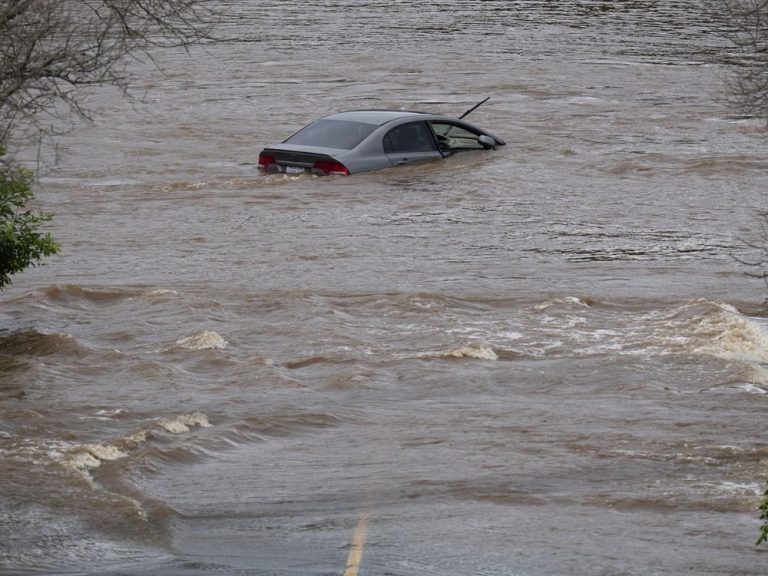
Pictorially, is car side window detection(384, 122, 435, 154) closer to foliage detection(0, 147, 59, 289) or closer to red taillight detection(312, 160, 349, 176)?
red taillight detection(312, 160, 349, 176)

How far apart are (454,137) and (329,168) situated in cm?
276

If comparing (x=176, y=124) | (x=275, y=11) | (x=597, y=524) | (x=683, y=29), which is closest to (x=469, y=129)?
(x=176, y=124)

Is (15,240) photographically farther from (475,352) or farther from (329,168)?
(329,168)

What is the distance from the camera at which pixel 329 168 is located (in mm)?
20672

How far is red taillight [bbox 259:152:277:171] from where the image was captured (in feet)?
68.5

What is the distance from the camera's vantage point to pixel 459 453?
10758 mm

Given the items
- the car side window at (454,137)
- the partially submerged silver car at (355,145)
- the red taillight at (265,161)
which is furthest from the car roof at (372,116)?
the red taillight at (265,161)

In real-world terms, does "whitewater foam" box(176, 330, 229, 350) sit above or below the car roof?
below

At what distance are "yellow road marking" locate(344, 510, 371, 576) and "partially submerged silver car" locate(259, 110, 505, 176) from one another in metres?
11.7

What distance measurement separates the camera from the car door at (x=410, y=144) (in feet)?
69.5

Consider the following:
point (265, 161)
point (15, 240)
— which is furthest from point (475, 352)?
point (265, 161)

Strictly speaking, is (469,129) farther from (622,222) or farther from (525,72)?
(525,72)

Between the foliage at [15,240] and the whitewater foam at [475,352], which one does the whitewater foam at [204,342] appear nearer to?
the foliage at [15,240]

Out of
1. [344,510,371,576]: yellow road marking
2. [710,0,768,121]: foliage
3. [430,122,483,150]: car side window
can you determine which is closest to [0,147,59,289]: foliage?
[344,510,371,576]: yellow road marking
